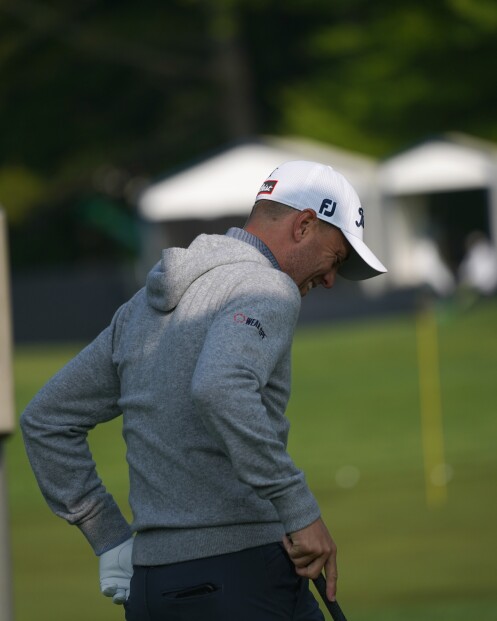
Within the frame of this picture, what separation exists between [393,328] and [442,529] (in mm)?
Answer: 15770

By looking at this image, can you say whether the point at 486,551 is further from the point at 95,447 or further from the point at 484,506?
the point at 95,447

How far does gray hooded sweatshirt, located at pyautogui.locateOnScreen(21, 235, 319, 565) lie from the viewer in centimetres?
303

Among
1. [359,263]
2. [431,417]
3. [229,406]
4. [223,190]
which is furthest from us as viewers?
[223,190]

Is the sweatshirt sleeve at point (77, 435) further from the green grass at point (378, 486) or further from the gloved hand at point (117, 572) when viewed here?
the green grass at point (378, 486)

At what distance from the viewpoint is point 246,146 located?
114 ft

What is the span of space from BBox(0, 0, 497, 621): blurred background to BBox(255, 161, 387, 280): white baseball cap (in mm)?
11879

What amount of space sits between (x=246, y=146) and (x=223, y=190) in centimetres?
122

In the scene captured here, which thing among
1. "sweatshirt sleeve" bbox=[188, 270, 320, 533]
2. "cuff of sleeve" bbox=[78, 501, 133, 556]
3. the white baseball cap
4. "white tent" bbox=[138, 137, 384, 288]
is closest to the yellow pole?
"cuff of sleeve" bbox=[78, 501, 133, 556]

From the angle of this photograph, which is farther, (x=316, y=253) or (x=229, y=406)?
(x=316, y=253)

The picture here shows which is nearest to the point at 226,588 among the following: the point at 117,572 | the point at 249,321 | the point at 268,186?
the point at 117,572

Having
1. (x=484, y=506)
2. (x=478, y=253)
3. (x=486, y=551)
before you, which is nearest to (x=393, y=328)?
(x=478, y=253)

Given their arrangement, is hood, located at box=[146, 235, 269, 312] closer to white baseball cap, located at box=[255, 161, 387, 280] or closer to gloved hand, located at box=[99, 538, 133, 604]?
white baseball cap, located at box=[255, 161, 387, 280]

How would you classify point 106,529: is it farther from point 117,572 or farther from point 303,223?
point 303,223

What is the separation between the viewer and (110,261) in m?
52.2
